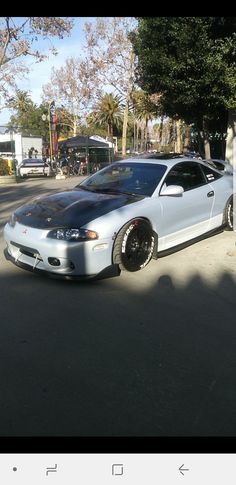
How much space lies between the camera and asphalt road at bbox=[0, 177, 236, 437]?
273cm

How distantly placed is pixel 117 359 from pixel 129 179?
3.46 metres

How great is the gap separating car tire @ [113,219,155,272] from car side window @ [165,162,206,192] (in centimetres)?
95

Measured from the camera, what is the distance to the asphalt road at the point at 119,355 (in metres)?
2.73

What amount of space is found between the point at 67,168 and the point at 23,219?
22833mm

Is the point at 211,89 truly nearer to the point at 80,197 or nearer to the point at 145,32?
the point at 145,32

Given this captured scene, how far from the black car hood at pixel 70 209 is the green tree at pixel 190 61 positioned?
7.92 m

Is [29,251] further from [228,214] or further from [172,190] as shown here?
[228,214]

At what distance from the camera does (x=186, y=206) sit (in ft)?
21.2

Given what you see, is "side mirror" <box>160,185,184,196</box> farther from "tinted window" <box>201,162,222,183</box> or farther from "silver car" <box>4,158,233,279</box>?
"tinted window" <box>201,162,222,183</box>

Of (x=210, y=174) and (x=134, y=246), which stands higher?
(x=210, y=174)

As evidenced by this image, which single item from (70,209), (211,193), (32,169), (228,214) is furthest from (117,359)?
(32,169)

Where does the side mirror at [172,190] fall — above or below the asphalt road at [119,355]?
above

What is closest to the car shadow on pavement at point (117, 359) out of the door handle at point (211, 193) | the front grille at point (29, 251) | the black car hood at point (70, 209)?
the front grille at point (29, 251)

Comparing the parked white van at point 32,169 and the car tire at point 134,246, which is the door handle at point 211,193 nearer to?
the car tire at point 134,246
